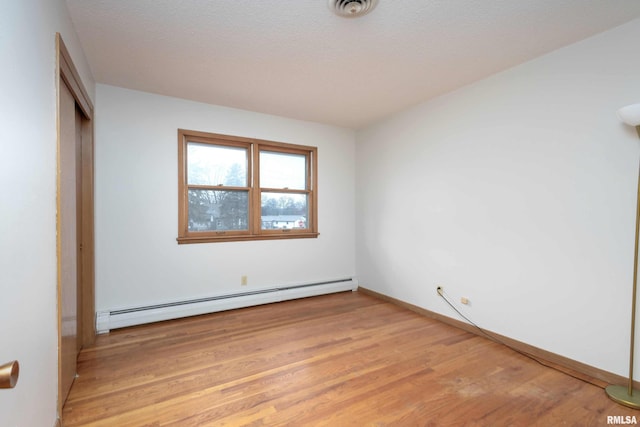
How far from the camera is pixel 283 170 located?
14.3 ft

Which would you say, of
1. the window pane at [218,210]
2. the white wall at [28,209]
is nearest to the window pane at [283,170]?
the window pane at [218,210]

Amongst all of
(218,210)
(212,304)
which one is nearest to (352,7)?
(218,210)

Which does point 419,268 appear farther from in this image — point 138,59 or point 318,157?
point 138,59

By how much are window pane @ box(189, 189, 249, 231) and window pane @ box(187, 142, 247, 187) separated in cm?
14

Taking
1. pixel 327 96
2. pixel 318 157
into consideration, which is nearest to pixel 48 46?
pixel 327 96

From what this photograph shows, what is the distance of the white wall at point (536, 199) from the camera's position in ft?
7.14

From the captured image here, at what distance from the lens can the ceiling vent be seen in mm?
1894

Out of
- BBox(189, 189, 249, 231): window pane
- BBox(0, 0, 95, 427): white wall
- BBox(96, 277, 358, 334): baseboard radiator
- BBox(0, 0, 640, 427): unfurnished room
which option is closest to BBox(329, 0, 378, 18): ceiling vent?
BBox(0, 0, 640, 427): unfurnished room

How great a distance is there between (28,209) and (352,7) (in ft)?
6.84

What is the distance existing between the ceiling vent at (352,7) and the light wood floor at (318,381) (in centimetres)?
259

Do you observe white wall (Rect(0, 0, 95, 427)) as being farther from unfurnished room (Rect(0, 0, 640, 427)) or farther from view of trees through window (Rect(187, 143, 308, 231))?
view of trees through window (Rect(187, 143, 308, 231))

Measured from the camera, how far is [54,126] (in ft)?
5.32

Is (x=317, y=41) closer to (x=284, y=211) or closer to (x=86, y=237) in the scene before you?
(x=284, y=211)

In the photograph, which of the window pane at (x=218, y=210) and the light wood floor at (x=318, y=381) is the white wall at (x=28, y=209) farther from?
the window pane at (x=218, y=210)
